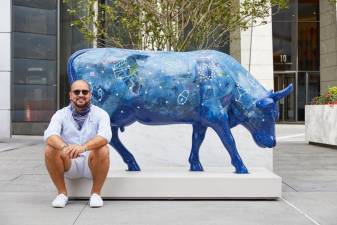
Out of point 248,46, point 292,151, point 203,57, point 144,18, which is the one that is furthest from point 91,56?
point 248,46

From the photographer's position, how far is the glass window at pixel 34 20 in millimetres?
22047

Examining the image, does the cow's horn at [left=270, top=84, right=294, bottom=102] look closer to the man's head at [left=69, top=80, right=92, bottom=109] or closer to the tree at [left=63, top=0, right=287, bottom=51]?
the man's head at [left=69, top=80, right=92, bottom=109]

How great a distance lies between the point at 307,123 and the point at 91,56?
12767 mm

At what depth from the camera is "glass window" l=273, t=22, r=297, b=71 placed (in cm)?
3334

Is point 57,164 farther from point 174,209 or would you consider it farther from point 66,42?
point 66,42

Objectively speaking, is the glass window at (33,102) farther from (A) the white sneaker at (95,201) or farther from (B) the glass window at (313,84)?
(B) the glass window at (313,84)

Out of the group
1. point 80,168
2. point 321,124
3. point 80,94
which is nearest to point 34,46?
point 321,124

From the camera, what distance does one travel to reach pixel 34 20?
73.7 ft

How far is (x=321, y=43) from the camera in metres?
33.1

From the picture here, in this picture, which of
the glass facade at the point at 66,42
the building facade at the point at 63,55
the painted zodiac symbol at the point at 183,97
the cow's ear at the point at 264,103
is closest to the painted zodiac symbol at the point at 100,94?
the painted zodiac symbol at the point at 183,97

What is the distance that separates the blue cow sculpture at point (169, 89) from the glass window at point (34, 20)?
609 inches

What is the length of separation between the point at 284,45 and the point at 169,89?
27.1 metres

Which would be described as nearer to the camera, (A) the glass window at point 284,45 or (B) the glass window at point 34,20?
(B) the glass window at point 34,20

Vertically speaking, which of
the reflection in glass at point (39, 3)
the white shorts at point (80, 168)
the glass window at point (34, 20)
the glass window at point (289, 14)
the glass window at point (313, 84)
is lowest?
the white shorts at point (80, 168)
